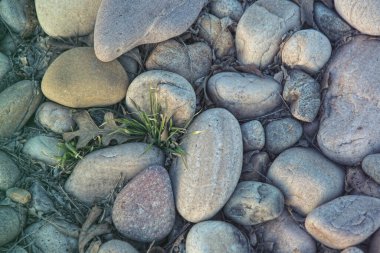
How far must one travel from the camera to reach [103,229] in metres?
3.39

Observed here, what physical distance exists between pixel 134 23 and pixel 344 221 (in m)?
2.06

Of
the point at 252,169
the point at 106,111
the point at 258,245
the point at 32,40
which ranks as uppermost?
the point at 32,40

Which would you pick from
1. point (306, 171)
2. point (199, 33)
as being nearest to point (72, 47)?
point (199, 33)

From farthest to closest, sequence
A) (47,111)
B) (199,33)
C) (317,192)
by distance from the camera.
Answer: (199,33)
(47,111)
(317,192)

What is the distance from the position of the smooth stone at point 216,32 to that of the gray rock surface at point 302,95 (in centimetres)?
61

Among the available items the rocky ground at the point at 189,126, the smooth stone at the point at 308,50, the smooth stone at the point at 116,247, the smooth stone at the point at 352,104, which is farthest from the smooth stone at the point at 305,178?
the smooth stone at the point at 116,247

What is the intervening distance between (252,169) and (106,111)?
122 centimetres

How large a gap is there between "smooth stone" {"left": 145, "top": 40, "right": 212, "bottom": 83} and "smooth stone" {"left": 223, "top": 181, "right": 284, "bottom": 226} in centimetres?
99

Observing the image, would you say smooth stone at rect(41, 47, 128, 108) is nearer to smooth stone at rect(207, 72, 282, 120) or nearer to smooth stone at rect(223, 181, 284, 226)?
smooth stone at rect(207, 72, 282, 120)

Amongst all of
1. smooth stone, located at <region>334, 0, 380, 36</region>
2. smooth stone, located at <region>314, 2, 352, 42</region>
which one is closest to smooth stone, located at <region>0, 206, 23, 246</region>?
smooth stone, located at <region>314, 2, 352, 42</region>

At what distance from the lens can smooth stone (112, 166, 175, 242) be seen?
11.0 feet

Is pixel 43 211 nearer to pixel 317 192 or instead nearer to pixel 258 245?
pixel 258 245

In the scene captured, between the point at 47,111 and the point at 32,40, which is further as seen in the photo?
the point at 32,40

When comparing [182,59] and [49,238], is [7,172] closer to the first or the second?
[49,238]
